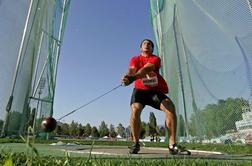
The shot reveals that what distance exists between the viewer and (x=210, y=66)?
845cm

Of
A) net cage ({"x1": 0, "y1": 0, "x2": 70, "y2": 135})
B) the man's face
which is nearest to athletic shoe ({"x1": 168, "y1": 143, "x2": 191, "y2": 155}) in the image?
the man's face

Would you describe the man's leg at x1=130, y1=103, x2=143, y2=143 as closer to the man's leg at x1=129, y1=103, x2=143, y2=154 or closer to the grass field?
the man's leg at x1=129, y1=103, x2=143, y2=154

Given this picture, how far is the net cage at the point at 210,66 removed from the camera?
23.9 ft

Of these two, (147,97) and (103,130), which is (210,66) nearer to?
(147,97)

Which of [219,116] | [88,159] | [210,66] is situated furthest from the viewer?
[210,66]

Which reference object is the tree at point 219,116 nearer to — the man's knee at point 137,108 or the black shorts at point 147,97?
the black shorts at point 147,97

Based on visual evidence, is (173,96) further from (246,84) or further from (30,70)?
(30,70)

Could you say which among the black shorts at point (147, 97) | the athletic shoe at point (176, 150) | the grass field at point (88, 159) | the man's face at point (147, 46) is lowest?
the grass field at point (88, 159)

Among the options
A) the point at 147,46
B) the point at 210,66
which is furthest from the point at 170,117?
the point at 210,66

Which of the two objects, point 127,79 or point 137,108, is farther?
point 137,108

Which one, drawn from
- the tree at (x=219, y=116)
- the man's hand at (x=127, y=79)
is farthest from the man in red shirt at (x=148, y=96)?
the tree at (x=219, y=116)

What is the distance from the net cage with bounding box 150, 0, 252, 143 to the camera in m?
7.28

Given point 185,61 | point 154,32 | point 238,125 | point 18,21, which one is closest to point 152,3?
point 154,32

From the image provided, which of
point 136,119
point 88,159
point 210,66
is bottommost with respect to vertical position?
point 88,159
